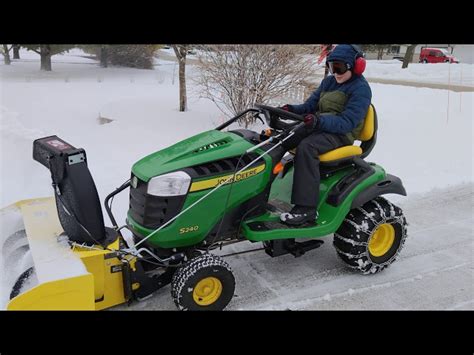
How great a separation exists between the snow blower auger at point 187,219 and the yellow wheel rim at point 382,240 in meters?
0.12

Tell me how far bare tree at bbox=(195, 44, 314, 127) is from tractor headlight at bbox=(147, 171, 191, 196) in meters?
5.04

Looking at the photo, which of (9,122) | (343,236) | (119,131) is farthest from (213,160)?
(9,122)

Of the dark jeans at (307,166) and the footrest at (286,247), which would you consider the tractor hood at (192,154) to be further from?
the footrest at (286,247)

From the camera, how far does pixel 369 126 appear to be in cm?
399

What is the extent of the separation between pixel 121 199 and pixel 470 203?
4150mm

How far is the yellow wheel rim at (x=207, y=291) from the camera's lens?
334 cm

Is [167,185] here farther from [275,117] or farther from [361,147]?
[361,147]

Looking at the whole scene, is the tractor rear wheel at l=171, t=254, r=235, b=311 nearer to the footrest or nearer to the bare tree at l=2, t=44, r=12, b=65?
the footrest

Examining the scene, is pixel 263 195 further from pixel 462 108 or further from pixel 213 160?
pixel 462 108

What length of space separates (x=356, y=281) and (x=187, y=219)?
62.2 inches

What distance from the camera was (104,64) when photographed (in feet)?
62.3

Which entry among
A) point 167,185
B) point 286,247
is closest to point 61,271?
point 167,185

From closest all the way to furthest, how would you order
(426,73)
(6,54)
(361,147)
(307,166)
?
(307,166) → (361,147) → (6,54) → (426,73)

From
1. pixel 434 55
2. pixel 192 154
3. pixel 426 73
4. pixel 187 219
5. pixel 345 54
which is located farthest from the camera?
pixel 434 55
